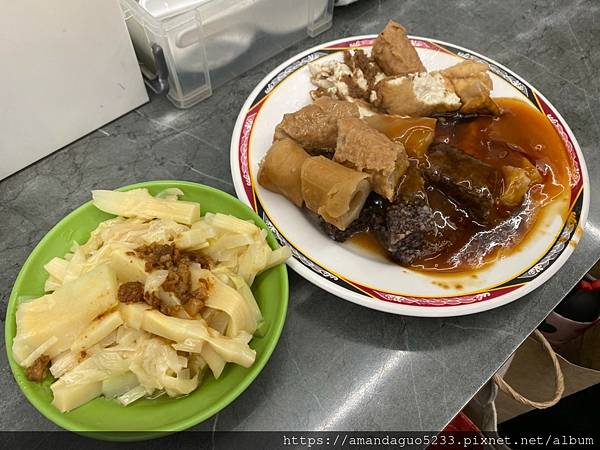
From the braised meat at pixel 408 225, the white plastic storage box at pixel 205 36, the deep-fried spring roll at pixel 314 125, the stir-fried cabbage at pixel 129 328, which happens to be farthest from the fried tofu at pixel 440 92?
the stir-fried cabbage at pixel 129 328

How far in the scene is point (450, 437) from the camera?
2.04 m

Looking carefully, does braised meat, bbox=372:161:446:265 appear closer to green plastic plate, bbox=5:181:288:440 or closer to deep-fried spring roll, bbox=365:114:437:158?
deep-fried spring roll, bbox=365:114:437:158

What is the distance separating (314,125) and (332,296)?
1.75ft

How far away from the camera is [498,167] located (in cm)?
164

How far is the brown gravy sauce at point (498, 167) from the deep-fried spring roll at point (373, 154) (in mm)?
166

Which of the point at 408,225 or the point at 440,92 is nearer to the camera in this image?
the point at 408,225

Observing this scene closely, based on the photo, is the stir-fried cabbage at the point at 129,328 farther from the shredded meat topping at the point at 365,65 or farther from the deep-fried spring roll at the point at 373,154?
the shredded meat topping at the point at 365,65

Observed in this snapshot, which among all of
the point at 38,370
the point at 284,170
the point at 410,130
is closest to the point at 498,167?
the point at 410,130

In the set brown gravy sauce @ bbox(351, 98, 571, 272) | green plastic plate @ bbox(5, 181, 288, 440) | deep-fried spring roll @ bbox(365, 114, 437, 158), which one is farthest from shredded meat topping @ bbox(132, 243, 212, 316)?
deep-fried spring roll @ bbox(365, 114, 437, 158)

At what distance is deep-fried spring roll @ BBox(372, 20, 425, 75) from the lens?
178cm

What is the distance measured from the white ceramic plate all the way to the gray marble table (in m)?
0.14

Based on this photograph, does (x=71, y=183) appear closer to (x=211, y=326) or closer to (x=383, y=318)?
(x=211, y=326)

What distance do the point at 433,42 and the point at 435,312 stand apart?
3.80 ft

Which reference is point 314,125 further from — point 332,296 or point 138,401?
point 138,401
